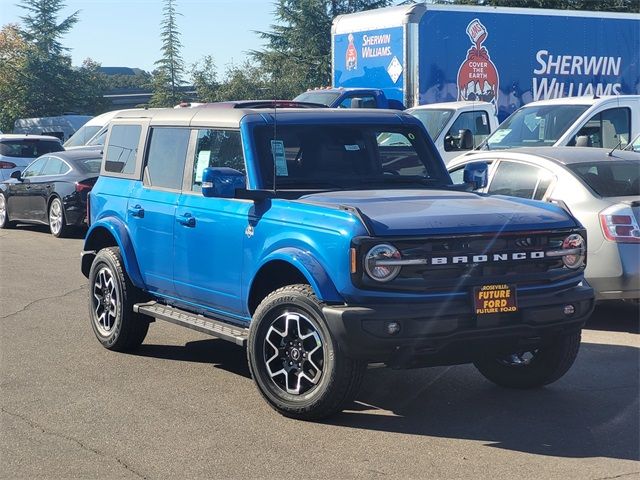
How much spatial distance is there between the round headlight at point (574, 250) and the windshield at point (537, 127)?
25.6 ft

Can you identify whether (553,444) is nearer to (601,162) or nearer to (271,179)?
(271,179)

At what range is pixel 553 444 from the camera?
5.84 m

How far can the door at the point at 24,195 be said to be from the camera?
60.2 ft

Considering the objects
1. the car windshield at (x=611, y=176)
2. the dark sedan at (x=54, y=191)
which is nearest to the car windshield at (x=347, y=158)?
the car windshield at (x=611, y=176)

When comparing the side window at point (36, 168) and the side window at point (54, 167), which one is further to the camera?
the side window at point (36, 168)

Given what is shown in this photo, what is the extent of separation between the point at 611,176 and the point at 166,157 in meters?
3.99

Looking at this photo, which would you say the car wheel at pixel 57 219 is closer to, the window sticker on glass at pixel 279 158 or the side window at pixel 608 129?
the side window at pixel 608 129

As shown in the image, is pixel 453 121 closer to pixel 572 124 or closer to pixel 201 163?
pixel 572 124

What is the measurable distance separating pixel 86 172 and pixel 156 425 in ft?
39.0

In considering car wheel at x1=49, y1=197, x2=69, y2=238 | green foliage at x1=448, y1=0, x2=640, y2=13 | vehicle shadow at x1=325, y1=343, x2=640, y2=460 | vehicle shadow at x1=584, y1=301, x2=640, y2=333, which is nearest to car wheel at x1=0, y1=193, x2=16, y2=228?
car wheel at x1=49, y1=197, x2=69, y2=238

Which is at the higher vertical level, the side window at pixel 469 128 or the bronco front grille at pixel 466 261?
the side window at pixel 469 128

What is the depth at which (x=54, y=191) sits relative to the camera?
17.6m

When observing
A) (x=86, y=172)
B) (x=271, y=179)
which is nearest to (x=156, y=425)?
(x=271, y=179)

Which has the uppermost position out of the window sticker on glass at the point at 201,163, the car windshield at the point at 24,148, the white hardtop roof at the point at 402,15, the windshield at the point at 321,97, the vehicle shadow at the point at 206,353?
the white hardtop roof at the point at 402,15
